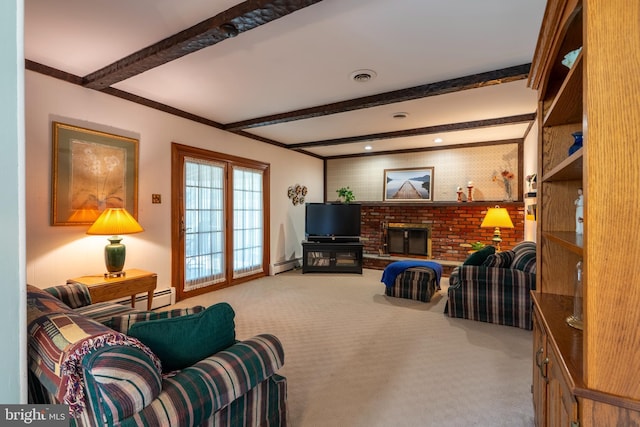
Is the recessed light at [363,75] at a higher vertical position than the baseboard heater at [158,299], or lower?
higher

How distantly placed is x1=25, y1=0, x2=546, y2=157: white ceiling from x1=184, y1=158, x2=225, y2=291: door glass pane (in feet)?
2.89

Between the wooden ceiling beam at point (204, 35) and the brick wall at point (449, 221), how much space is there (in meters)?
4.81

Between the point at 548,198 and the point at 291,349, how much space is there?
2.20 meters

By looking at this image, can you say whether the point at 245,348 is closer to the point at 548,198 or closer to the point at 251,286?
the point at 548,198

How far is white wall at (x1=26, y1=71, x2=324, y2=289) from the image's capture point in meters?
2.76

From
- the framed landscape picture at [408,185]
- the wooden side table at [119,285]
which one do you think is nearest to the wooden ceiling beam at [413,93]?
the wooden side table at [119,285]

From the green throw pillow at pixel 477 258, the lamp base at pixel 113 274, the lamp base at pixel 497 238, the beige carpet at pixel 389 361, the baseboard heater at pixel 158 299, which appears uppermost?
the lamp base at pixel 497 238

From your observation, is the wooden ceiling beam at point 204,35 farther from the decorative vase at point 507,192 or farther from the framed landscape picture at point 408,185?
the decorative vase at point 507,192

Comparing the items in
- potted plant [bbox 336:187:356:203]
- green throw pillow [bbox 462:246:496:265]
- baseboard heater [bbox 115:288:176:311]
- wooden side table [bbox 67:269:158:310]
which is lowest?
baseboard heater [bbox 115:288:176:311]

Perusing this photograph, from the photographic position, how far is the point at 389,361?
2.52m

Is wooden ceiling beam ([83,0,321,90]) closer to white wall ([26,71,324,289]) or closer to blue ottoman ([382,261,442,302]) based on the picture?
white wall ([26,71,324,289])

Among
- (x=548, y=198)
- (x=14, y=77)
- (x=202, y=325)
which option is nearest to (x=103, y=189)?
(x=202, y=325)

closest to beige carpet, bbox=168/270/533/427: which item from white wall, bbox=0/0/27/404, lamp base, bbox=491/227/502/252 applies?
white wall, bbox=0/0/27/404

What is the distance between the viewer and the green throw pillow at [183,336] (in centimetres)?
125
